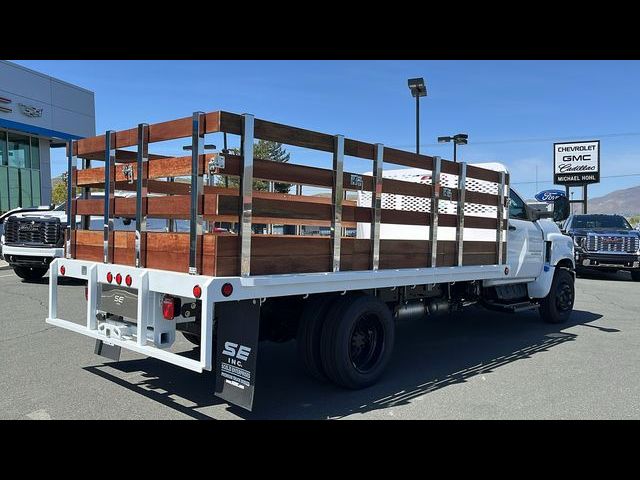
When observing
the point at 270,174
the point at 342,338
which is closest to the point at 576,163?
the point at 342,338

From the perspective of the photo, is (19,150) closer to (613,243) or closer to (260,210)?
(613,243)

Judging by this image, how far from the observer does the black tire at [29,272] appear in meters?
12.3

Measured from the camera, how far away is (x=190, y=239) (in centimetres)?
388

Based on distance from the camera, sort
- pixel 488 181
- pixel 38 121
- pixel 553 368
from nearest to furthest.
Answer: pixel 553 368 → pixel 488 181 → pixel 38 121

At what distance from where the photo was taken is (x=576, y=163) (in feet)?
98.0

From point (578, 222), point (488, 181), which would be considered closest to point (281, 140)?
point (488, 181)

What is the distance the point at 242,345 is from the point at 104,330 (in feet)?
4.59

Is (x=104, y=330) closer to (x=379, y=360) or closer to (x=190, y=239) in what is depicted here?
(x=190, y=239)

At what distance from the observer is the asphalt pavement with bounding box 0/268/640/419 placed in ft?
14.5

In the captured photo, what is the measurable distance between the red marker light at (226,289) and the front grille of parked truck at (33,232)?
9.14 metres

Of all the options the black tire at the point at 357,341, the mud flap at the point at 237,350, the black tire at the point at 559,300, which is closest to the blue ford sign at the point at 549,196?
the black tire at the point at 559,300

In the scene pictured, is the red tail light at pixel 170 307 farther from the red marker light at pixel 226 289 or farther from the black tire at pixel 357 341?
the black tire at pixel 357 341

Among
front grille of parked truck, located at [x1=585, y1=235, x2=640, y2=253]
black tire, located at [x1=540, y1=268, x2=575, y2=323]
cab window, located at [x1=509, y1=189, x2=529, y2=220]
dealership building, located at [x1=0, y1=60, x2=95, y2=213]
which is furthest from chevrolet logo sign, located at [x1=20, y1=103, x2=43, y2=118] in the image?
black tire, located at [x1=540, y1=268, x2=575, y2=323]

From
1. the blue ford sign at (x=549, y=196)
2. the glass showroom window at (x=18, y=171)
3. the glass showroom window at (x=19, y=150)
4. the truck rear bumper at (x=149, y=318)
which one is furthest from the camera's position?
the glass showroom window at (x=19, y=150)
